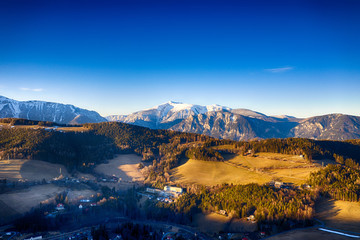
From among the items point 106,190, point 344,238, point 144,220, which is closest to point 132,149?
point 106,190

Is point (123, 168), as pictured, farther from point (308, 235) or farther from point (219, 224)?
point (308, 235)

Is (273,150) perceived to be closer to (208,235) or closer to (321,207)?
(321,207)

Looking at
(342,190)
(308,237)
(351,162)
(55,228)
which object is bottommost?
(55,228)

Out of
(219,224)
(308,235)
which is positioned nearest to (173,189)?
(219,224)

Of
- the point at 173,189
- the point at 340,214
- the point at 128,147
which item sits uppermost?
the point at 128,147

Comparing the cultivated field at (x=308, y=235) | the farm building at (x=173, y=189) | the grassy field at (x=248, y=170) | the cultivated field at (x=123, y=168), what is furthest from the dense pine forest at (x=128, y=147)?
the cultivated field at (x=308, y=235)

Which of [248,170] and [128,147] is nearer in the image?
[248,170]
